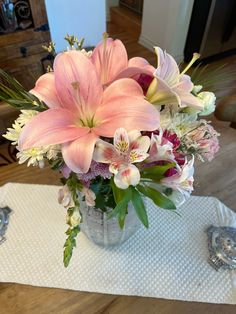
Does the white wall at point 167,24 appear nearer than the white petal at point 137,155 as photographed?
No

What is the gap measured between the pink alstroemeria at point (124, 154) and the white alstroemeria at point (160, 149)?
2 centimetres

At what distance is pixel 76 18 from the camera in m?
1.97

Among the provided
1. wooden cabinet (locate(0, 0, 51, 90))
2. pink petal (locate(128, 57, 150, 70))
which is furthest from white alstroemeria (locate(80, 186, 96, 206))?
wooden cabinet (locate(0, 0, 51, 90))

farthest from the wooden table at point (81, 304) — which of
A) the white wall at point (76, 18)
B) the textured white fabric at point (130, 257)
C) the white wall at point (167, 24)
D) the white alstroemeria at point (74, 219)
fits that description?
the white wall at point (167, 24)

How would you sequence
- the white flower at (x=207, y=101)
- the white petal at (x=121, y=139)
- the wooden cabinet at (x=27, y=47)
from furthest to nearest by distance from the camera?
the wooden cabinet at (x=27, y=47), the white flower at (x=207, y=101), the white petal at (x=121, y=139)

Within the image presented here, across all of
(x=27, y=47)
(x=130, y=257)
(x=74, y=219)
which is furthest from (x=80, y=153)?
(x=27, y=47)

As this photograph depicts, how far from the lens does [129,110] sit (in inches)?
13.9

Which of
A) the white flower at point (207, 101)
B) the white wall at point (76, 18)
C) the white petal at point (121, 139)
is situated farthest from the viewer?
the white wall at point (76, 18)

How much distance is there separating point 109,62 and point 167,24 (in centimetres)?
225

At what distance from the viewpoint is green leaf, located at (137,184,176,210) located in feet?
1.30

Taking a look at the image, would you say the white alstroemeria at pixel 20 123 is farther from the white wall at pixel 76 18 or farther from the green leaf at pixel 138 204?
the white wall at pixel 76 18

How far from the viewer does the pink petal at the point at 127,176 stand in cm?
34

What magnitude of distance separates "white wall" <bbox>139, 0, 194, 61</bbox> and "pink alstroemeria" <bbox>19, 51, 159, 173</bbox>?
84.3 inches

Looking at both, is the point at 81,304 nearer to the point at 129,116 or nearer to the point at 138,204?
the point at 138,204
